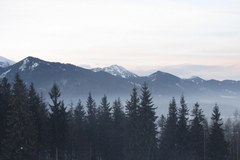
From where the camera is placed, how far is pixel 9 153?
54.2m

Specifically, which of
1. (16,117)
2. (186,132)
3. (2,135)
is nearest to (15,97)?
(16,117)

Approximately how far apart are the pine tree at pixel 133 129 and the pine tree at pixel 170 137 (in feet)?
37.2

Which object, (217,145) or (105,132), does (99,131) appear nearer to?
(105,132)

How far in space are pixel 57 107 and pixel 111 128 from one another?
18.7m

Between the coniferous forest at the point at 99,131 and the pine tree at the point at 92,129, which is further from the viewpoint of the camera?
the pine tree at the point at 92,129

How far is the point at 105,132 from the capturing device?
79438mm

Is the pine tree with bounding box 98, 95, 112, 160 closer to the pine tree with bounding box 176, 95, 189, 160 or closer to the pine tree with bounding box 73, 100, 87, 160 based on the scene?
the pine tree with bounding box 73, 100, 87, 160

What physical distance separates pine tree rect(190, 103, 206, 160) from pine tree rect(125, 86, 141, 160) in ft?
37.9

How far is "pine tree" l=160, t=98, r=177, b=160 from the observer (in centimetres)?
8069

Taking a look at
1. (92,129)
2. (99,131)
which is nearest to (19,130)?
(92,129)

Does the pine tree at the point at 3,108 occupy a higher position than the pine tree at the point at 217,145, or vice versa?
the pine tree at the point at 3,108

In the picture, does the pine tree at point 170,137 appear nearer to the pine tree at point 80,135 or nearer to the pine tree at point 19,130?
the pine tree at point 80,135

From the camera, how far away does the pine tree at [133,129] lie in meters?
70.5

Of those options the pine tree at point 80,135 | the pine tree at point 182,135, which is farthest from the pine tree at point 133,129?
the pine tree at point 182,135
